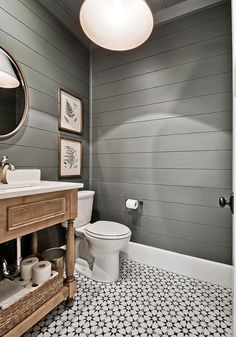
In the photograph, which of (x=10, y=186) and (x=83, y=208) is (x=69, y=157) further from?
(x=10, y=186)

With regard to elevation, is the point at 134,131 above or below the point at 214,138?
above

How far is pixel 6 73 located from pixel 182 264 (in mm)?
2263

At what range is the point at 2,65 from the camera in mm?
1367

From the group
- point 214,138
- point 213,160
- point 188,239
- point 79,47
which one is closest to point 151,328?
point 188,239

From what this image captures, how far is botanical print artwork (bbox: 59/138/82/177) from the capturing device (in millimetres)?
1940

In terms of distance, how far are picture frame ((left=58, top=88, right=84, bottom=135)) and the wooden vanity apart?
91 cm

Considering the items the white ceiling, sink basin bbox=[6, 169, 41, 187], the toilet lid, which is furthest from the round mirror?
the toilet lid

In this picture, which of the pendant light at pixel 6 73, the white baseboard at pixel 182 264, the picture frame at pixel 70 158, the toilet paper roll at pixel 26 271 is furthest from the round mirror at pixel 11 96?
the white baseboard at pixel 182 264

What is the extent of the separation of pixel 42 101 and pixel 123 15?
0.97m

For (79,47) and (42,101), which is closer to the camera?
(42,101)

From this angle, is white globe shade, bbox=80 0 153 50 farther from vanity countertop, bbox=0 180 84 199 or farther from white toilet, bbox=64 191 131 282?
white toilet, bbox=64 191 131 282

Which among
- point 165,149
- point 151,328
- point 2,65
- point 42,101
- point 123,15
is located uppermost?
point 123,15

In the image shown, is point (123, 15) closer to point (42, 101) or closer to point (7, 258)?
point (42, 101)

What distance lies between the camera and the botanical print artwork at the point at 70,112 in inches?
76.1
